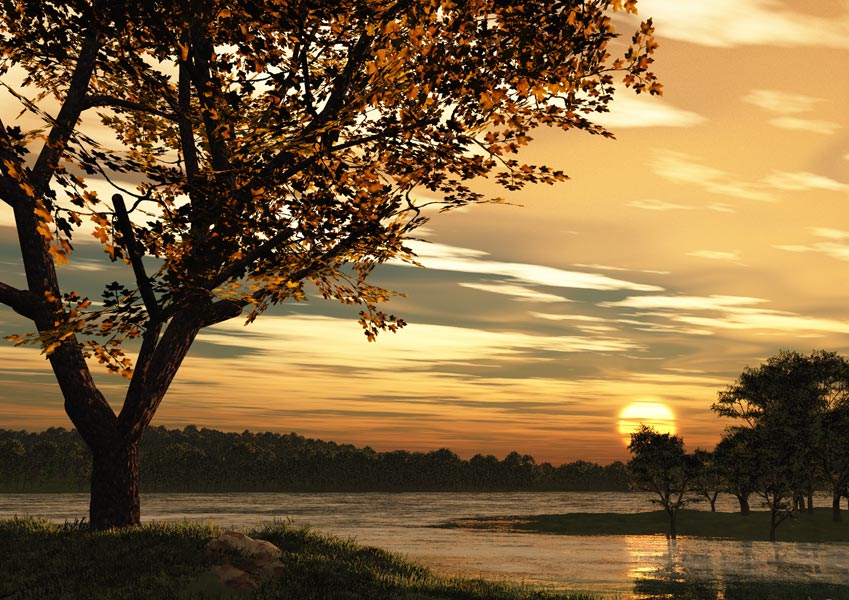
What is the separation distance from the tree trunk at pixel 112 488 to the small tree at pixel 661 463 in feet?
195

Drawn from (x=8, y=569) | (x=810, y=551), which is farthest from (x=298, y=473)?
(x=8, y=569)

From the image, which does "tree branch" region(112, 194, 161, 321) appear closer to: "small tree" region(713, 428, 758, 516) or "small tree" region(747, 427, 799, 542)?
"small tree" region(747, 427, 799, 542)

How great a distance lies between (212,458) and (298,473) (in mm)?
20470

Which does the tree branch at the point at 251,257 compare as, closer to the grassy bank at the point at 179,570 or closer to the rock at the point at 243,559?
the rock at the point at 243,559

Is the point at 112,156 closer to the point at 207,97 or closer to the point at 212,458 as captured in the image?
the point at 207,97

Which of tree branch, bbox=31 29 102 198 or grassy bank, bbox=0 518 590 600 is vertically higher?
tree branch, bbox=31 29 102 198

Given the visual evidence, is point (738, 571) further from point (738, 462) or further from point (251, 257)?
point (738, 462)

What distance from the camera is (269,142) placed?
17484 millimetres

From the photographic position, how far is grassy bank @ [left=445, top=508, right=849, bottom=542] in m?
73.4

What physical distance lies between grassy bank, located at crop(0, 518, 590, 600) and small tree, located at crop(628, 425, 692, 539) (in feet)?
183

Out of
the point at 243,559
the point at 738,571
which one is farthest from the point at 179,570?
the point at 738,571

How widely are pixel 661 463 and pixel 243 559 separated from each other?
2419 inches

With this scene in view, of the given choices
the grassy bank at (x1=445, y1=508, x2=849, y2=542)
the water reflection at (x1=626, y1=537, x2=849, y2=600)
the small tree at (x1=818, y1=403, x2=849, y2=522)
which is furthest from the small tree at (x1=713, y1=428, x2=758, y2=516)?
the water reflection at (x1=626, y1=537, x2=849, y2=600)

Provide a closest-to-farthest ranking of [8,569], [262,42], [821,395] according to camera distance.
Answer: [262,42] → [8,569] → [821,395]
